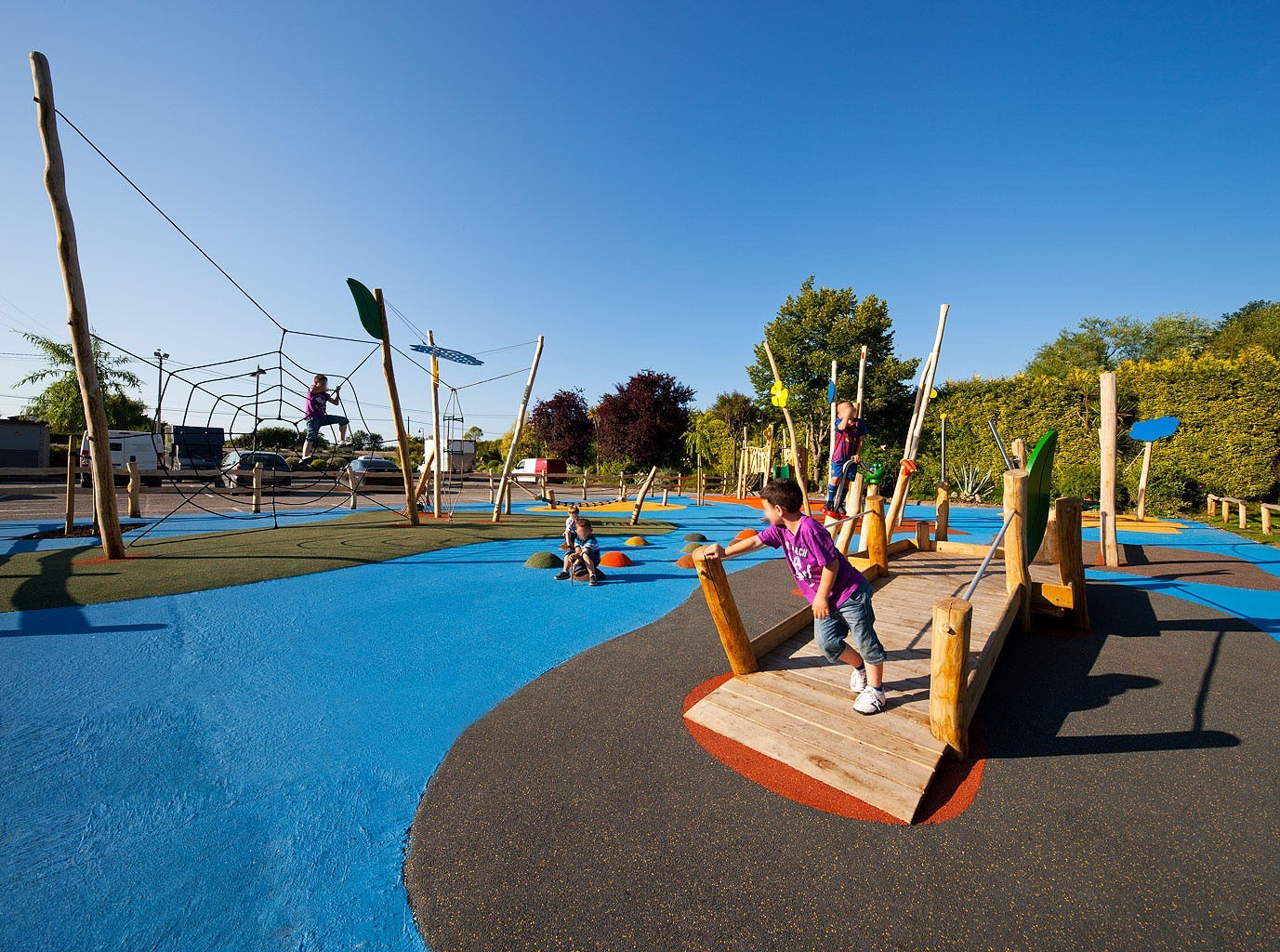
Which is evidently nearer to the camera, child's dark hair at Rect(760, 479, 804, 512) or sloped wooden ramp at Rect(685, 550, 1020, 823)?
sloped wooden ramp at Rect(685, 550, 1020, 823)

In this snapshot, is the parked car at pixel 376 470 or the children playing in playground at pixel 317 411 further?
the parked car at pixel 376 470

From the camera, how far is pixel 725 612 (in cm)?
390

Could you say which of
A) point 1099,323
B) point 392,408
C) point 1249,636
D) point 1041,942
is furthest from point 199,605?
point 1099,323

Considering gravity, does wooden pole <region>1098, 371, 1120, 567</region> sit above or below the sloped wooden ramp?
above

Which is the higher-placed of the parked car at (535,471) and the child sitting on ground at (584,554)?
the parked car at (535,471)

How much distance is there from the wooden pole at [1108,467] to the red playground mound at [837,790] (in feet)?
26.4

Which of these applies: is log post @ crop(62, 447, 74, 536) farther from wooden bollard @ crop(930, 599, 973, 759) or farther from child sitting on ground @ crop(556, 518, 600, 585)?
wooden bollard @ crop(930, 599, 973, 759)

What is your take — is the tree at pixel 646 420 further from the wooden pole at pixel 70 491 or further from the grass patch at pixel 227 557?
the wooden pole at pixel 70 491

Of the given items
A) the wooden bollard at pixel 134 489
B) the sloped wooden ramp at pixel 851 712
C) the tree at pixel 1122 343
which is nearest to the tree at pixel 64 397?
the wooden bollard at pixel 134 489

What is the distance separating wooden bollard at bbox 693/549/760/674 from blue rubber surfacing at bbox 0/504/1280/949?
195cm

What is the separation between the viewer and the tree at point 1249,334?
31.7 meters

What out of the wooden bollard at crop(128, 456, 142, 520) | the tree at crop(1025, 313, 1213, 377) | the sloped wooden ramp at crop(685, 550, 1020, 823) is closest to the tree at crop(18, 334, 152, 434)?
the wooden bollard at crop(128, 456, 142, 520)

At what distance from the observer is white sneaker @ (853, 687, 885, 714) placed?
352 cm

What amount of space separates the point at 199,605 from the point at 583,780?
6.51 metres
